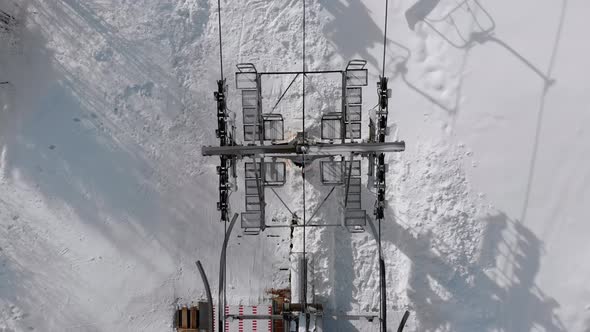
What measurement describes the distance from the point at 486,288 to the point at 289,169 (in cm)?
570

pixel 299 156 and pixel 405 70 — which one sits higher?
pixel 405 70

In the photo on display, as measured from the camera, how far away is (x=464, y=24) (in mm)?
12633

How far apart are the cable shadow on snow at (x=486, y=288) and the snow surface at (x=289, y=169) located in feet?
0.12

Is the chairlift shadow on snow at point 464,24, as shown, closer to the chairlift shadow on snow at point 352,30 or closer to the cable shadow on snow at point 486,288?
the chairlift shadow on snow at point 352,30

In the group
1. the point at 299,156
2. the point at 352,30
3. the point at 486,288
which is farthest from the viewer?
the point at 352,30

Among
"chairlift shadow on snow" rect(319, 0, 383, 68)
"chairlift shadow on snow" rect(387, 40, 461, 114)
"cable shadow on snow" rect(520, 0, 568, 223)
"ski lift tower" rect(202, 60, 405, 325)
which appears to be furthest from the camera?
"chairlift shadow on snow" rect(319, 0, 383, 68)

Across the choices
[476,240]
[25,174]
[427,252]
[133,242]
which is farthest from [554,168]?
[25,174]

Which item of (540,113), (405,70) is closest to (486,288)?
(540,113)

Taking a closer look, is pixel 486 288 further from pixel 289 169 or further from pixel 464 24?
pixel 464 24

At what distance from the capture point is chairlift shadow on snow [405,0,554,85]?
1261 cm

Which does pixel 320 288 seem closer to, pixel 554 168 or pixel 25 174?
pixel 554 168

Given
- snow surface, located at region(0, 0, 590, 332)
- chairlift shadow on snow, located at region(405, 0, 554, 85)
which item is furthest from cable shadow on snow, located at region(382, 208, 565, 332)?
chairlift shadow on snow, located at region(405, 0, 554, 85)

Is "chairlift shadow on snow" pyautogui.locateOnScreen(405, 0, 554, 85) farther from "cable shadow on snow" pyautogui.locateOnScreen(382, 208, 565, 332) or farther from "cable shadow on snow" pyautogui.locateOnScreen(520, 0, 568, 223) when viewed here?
"cable shadow on snow" pyautogui.locateOnScreen(382, 208, 565, 332)

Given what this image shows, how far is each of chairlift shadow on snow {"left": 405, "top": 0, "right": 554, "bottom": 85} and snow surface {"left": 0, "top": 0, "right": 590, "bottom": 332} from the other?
92 mm
